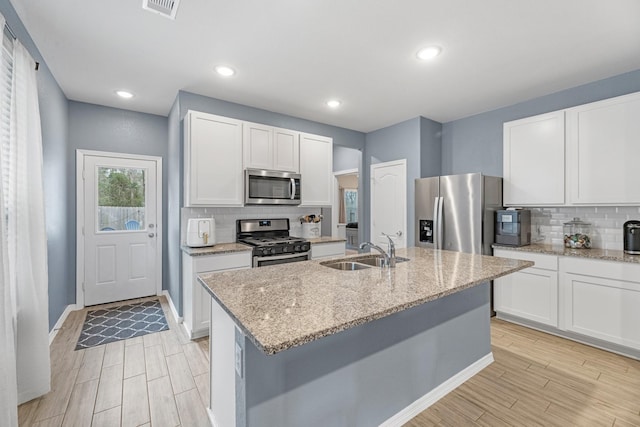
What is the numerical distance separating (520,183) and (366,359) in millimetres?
2974

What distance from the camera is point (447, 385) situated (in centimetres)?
207

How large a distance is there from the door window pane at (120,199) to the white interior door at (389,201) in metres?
3.50

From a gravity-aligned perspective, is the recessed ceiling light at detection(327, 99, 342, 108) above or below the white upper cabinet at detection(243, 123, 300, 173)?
above

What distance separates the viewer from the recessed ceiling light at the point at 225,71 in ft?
9.00

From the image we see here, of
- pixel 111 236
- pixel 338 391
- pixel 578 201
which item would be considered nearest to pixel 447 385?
pixel 338 391

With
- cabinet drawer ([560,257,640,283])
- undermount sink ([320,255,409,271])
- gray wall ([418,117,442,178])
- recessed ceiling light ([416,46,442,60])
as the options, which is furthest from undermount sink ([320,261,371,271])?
gray wall ([418,117,442,178])

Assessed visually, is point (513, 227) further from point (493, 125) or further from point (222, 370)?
point (222, 370)

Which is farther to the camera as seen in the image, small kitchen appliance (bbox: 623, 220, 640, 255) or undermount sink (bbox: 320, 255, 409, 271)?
small kitchen appliance (bbox: 623, 220, 640, 255)

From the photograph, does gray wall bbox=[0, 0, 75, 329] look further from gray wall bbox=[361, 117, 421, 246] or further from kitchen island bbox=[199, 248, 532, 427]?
gray wall bbox=[361, 117, 421, 246]

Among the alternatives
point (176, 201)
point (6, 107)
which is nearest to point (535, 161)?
point (176, 201)

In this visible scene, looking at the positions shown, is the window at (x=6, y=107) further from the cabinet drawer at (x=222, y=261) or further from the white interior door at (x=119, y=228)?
the white interior door at (x=119, y=228)

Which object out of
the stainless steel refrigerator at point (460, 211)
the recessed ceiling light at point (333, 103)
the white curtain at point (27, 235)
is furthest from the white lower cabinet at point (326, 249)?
the white curtain at point (27, 235)

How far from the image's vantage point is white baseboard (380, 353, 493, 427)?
5.72ft

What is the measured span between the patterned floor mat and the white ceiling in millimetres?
2629
